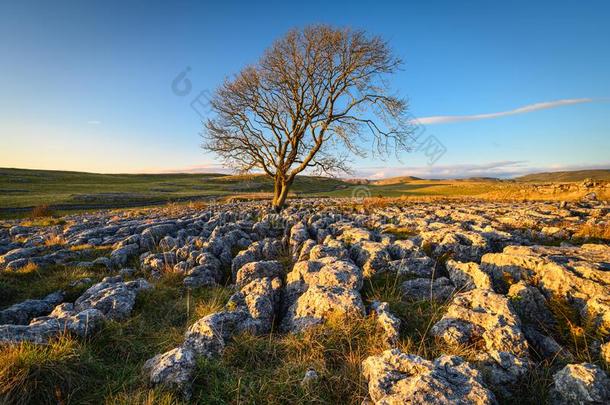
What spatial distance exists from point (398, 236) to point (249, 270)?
597 centimetres

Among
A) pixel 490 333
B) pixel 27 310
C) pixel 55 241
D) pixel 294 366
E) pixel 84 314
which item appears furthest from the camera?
pixel 55 241

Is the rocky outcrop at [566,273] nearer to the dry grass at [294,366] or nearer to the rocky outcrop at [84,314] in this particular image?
the dry grass at [294,366]

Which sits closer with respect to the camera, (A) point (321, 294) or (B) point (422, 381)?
(B) point (422, 381)

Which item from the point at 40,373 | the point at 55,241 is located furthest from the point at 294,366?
the point at 55,241

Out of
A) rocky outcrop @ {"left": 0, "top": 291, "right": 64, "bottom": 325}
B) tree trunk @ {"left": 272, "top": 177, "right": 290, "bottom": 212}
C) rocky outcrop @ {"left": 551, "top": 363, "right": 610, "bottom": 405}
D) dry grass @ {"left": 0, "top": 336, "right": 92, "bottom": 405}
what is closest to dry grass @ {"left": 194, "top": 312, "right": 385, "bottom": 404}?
dry grass @ {"left": 0, "top": 336, "right": 92, "bottom": 405}

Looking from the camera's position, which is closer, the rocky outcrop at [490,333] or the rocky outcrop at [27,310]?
the rocky outcrop at [490,333]

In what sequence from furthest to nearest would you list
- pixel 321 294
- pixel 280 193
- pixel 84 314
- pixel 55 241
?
pixel 280 193, pixel 55 241, pixel 321 294, pixel 84 314

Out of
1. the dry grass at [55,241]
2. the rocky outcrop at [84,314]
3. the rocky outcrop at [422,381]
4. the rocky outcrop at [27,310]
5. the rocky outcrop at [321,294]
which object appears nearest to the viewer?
the rocky outcrop at [422,381]

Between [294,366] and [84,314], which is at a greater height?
[84,314]

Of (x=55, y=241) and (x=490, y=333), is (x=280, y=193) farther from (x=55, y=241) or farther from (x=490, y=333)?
(x=490, y=333)

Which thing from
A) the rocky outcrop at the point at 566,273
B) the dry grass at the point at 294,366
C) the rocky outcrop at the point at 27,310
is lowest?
the rocky outcrop at the point at 27,310

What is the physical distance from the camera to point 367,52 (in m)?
19.3

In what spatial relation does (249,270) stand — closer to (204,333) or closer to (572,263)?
(204,333)

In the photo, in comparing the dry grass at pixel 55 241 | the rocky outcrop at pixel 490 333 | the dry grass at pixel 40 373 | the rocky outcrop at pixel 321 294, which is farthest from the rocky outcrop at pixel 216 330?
the dry grass at pixel 55 241
